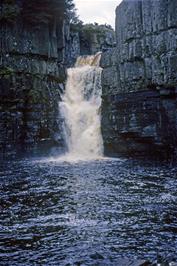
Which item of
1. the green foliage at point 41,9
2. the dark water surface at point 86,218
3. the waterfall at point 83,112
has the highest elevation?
the green foliage at point 41,9

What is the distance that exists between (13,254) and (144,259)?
3155mm

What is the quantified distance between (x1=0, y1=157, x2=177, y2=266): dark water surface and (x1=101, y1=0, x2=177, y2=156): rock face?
28.2ft

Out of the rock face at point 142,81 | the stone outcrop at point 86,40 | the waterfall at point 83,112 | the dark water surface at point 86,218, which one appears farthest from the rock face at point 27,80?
the stone outcrop at point 86,40

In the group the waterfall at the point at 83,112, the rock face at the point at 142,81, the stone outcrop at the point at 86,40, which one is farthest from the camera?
the stone outcrop at the point at 86,40

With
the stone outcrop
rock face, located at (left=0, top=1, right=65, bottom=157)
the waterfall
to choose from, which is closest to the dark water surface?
A: rock face, located at (left=0, top=1, right=65, bottom=157)

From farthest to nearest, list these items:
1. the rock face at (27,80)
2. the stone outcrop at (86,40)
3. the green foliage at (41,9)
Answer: the stone outcrop at (86,40)
the green foliage at (41,9)
the rock face at (27,80)

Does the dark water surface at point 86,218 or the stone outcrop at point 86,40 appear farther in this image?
the stone outcrop at point 86,40

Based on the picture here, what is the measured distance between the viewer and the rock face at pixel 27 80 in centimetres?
3422

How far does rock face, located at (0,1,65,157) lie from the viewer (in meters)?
34.2

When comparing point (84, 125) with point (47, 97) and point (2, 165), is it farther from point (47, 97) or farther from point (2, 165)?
point (2, 165)

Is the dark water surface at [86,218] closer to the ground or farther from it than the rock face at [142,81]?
closer to the ground

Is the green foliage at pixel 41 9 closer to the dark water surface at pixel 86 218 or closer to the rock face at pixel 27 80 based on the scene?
the rock face at pixel 27 80

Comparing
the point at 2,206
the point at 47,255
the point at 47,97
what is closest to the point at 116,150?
the point at 47,97

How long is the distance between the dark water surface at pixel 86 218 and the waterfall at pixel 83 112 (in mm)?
14687
